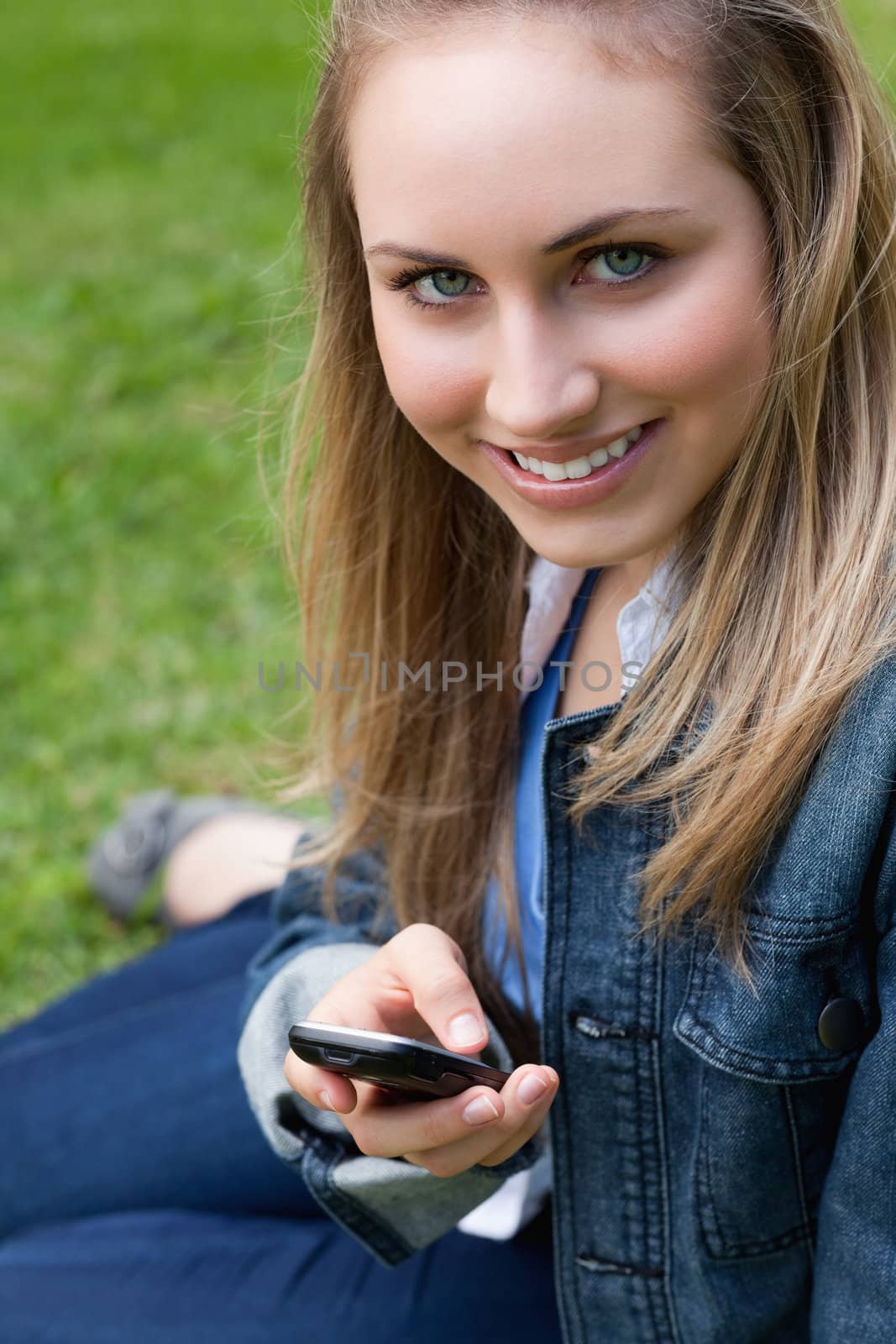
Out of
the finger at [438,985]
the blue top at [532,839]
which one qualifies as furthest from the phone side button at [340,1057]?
the blue top at [532,839]

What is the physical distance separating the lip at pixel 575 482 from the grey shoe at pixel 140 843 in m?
1.61

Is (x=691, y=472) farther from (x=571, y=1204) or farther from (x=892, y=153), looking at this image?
(x=571, y=1204)

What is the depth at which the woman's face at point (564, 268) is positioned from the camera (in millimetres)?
1123

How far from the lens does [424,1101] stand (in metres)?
1.32

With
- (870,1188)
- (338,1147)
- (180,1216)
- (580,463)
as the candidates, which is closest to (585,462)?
(580,463)

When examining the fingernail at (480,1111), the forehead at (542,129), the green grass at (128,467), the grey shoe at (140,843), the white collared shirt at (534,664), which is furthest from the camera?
the green grass at (128,467)

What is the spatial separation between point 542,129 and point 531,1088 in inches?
32.3

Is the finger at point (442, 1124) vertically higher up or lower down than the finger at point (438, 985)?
lower down

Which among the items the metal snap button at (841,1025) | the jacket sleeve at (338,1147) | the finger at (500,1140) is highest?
the metal snap button at (841,1025)

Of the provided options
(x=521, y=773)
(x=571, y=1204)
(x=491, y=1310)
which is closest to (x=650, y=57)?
(x=521, y=773)

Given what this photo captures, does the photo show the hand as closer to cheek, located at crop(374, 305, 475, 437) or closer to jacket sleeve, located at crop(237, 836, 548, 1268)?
jacket sleeve, located at crop(237, 836, 548, 1268)

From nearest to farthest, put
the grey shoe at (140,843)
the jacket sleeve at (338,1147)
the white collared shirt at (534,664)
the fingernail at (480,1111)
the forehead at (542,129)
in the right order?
the forehead at (542,129) → the fingernail at (480,1111) → the jacket sleeve at (338,1147) → the white collared shirt at (534,664) → the grey shoe at (140,843)

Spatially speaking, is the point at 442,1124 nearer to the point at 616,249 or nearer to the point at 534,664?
the point at 534,664

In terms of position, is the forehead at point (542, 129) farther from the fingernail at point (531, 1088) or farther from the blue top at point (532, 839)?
the fingernail at point (531, 1088)
